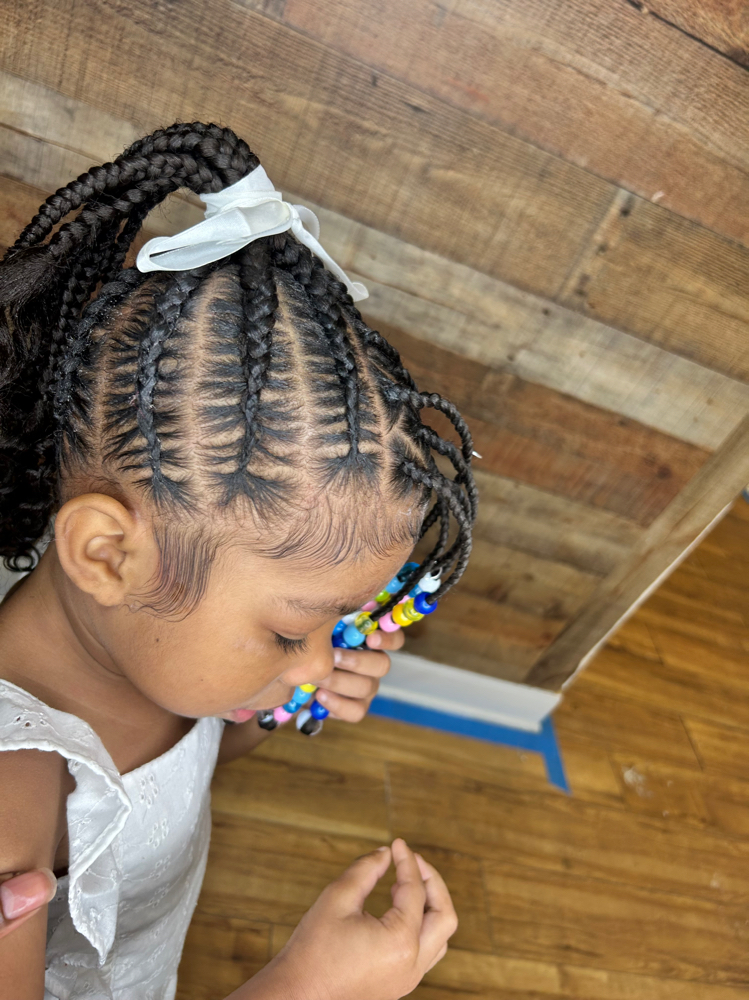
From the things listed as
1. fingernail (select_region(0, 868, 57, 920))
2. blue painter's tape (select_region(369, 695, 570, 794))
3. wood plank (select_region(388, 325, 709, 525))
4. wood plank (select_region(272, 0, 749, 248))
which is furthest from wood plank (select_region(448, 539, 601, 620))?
fingernail (select_region(0, 868, 57, 920))

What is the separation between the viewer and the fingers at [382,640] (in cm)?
89

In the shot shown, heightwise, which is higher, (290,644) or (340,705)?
(290,644)

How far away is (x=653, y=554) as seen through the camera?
130 centimetres

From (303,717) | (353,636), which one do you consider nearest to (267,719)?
(303,717)

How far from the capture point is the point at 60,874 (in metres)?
0.71

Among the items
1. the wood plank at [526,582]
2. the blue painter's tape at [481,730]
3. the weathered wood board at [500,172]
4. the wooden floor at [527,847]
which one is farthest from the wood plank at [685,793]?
the weathered wood board at [500,172]

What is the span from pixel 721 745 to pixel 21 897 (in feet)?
5.10

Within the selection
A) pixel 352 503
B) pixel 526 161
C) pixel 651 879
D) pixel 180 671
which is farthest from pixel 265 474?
pixel 651 879

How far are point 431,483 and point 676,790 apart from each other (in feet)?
3.92

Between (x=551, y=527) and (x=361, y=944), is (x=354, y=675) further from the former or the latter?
(x=551, y=527)

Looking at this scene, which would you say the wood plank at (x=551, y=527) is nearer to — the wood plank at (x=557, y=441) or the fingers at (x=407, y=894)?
the wood plank at (x=557, y=441)

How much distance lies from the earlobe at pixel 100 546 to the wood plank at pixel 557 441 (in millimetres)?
541

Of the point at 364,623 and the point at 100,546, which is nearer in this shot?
the point at 100,546

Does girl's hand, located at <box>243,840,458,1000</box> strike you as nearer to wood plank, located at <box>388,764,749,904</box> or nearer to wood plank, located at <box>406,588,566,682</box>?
wood plank, located at <box>388,764,749,904</box>
